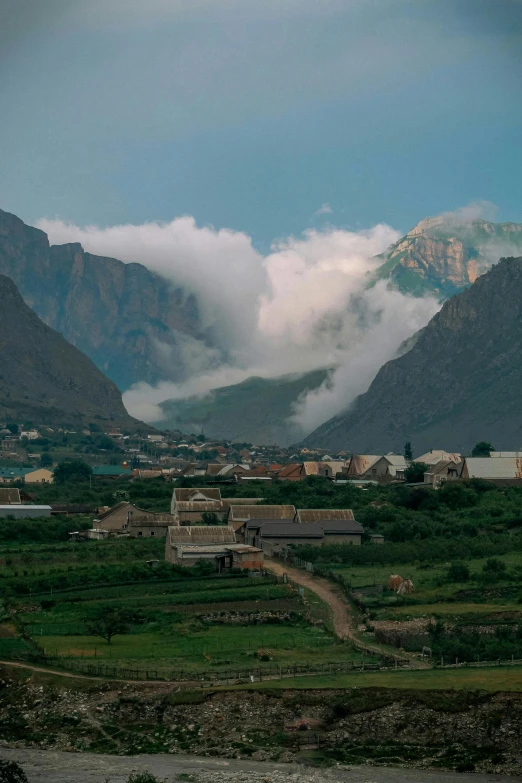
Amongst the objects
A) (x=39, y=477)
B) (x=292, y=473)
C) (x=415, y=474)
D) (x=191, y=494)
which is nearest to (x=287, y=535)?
(x=191, y=494)

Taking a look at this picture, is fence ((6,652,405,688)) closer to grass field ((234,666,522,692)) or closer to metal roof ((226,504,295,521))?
grass field ((234,666,522,692))

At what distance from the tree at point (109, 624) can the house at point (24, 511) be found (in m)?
45.9

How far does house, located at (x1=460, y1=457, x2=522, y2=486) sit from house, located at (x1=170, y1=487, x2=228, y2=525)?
86.8 ft

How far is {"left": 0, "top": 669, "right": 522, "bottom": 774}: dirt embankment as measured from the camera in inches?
1775

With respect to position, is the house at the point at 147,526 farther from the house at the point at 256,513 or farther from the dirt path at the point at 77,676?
the dirt path at the point at 77,676

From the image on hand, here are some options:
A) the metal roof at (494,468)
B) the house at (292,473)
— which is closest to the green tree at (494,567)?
the metal roof at (494,468)

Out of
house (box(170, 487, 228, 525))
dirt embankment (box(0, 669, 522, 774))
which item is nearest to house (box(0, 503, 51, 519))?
house (box(170, 487, 228, 525))

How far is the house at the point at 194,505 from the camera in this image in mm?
99938

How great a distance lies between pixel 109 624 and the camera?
58062 millimetres

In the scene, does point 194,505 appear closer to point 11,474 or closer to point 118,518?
point 118,518

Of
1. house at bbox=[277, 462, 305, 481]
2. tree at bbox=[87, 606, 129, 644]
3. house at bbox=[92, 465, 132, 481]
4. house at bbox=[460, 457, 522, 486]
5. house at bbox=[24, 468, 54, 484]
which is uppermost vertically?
house at bbox=[92, 465, 132, 481]

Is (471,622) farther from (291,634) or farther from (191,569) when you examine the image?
(191,569)

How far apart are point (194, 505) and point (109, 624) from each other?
43489mm

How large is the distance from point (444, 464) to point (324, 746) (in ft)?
274
